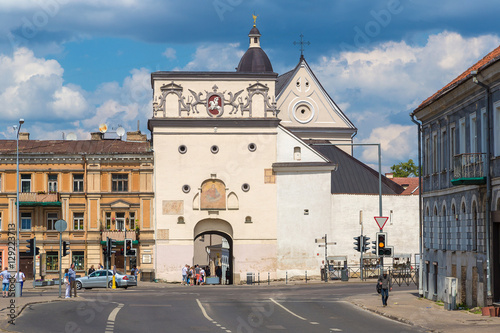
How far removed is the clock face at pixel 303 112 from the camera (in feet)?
290

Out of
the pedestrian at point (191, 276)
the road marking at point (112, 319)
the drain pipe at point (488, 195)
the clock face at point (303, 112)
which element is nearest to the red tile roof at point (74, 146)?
the pedestrian at point (191, 276)

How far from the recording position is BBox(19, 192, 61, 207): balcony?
70.4m

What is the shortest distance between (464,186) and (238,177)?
36880 mm

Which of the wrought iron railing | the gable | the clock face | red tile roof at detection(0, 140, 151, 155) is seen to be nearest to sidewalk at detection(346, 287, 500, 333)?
the wrought iron railing

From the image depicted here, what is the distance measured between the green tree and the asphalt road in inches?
3515

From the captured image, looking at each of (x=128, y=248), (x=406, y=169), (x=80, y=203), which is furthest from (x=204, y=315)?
(x=406, y=169)

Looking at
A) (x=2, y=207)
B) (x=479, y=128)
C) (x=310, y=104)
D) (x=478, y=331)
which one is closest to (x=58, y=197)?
(x=2, y=207)

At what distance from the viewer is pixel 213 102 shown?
237ft

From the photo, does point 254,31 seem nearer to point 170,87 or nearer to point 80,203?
→ point 170,87

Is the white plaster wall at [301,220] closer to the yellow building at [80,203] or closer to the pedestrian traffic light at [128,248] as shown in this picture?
the yellow building at [80,203]

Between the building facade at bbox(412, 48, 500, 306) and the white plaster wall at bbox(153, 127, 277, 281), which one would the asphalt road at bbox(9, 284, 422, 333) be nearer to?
the building facade at bbox(412, 48, 500, 306)

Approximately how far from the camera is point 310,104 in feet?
292

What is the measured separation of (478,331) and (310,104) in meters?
63.7

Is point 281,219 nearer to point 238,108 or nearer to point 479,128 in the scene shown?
point 238,108
